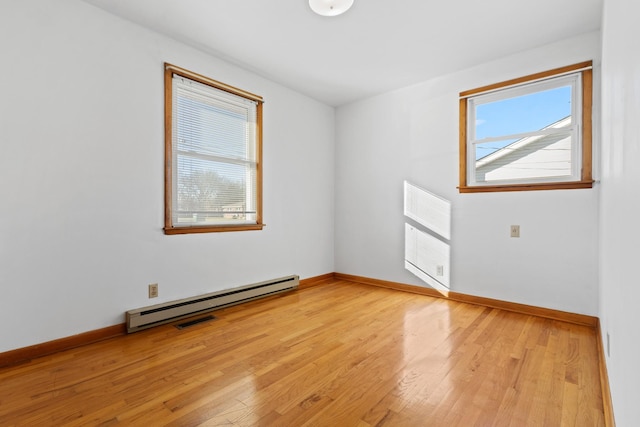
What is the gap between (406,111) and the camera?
12.7 feet

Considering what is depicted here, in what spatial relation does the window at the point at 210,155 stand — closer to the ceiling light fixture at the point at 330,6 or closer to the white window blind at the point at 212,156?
the white window blind at the point at 212,156

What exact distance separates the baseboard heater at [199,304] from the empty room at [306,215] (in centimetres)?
2

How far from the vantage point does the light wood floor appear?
149 centimetres

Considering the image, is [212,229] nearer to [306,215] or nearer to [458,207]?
[306,215]

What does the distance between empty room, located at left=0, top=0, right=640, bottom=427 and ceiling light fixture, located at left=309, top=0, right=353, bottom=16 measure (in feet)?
0.05

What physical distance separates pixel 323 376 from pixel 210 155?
7.62 feet

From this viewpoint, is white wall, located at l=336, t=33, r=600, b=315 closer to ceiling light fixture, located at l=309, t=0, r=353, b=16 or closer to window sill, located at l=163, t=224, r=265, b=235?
window sill, located at l=163, t=224, r=265, b=235

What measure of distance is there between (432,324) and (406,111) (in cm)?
256

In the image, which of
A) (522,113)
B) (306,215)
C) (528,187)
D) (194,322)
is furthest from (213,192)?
(522,113)

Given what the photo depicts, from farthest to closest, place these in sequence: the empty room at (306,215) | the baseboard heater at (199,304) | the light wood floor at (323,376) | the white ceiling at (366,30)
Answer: the baseboard heater at (199,304), the white ceiling at (366,30), the empty room at (306,215), the light wood floor at (323,376)

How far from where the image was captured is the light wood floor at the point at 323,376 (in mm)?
1493

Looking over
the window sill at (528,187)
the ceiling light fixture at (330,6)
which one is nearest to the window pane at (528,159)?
the window sill at (528,187)

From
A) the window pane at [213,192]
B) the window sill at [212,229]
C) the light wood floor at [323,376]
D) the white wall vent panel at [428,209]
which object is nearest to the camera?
the light wood floor at [323,376]

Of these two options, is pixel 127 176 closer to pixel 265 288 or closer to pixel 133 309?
pixel 133 309
